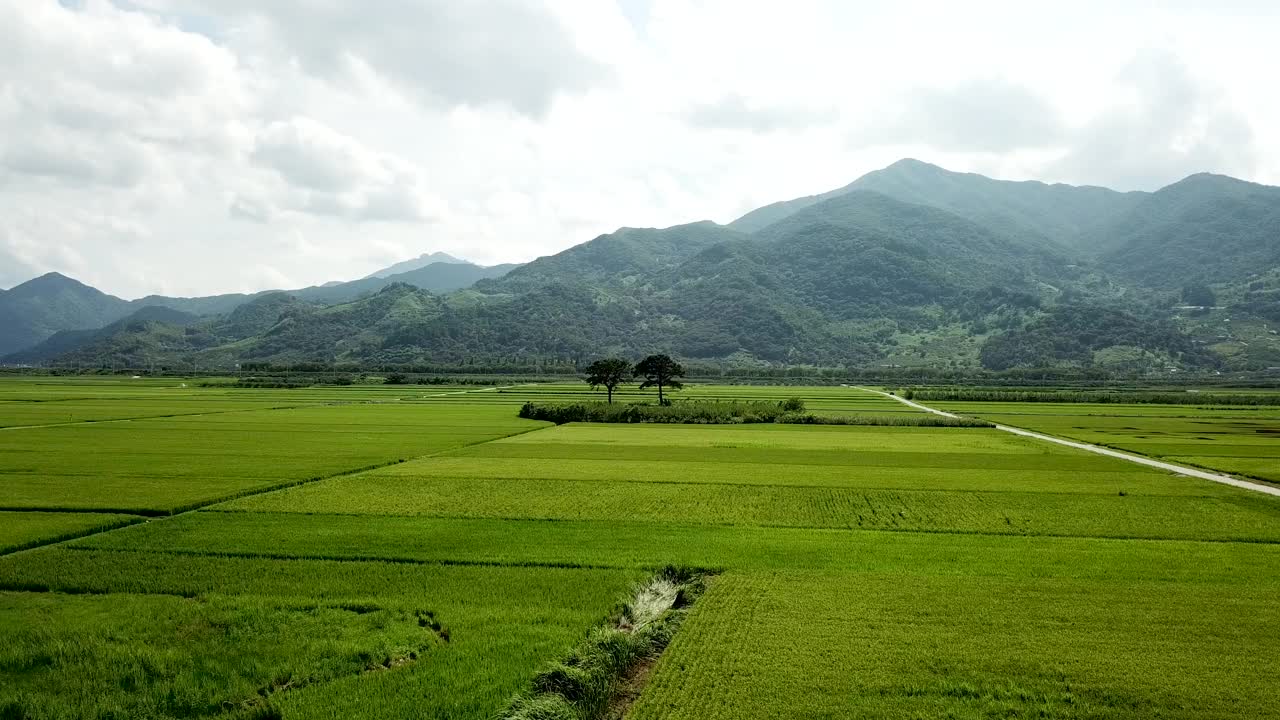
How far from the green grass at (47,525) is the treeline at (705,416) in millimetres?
48067

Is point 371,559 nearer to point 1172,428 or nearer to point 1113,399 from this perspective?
point 1172,428

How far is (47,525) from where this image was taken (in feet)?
79.2

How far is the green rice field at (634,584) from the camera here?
12.7 m

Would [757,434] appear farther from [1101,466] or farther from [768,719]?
[768,719]

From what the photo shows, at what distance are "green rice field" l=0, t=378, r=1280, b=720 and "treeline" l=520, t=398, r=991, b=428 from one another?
27.4 metres

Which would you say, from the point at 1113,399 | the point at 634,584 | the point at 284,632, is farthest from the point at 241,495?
the point at 1113,399

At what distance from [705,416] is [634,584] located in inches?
2180

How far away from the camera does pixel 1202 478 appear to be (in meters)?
36.6

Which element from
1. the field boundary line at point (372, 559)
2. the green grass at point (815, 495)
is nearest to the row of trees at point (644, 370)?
the green grass at point (815, 495)

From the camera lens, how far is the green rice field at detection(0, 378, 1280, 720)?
12.7 meters

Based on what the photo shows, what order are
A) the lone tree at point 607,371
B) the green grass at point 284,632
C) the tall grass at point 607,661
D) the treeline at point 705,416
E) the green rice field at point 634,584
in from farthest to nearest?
the lone tree at point 607,371, the treeline at point 705,416, the green rice field at point 634,584, the green grass at point 284,632, the tall grass at point 607,661

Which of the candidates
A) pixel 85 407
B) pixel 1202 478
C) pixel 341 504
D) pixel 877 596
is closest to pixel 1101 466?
pixel 1202 478

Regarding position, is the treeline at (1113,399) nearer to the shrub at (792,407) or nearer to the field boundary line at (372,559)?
the shrub at (792,407)

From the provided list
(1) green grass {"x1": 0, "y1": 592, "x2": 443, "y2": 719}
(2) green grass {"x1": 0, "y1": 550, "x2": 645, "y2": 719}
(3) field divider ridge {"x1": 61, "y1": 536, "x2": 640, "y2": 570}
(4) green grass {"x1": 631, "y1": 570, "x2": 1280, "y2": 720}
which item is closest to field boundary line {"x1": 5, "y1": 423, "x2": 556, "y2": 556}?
(3) field divider ridge {"x1": 61, "y1": 536, "x2": 640, "y2": 570}
